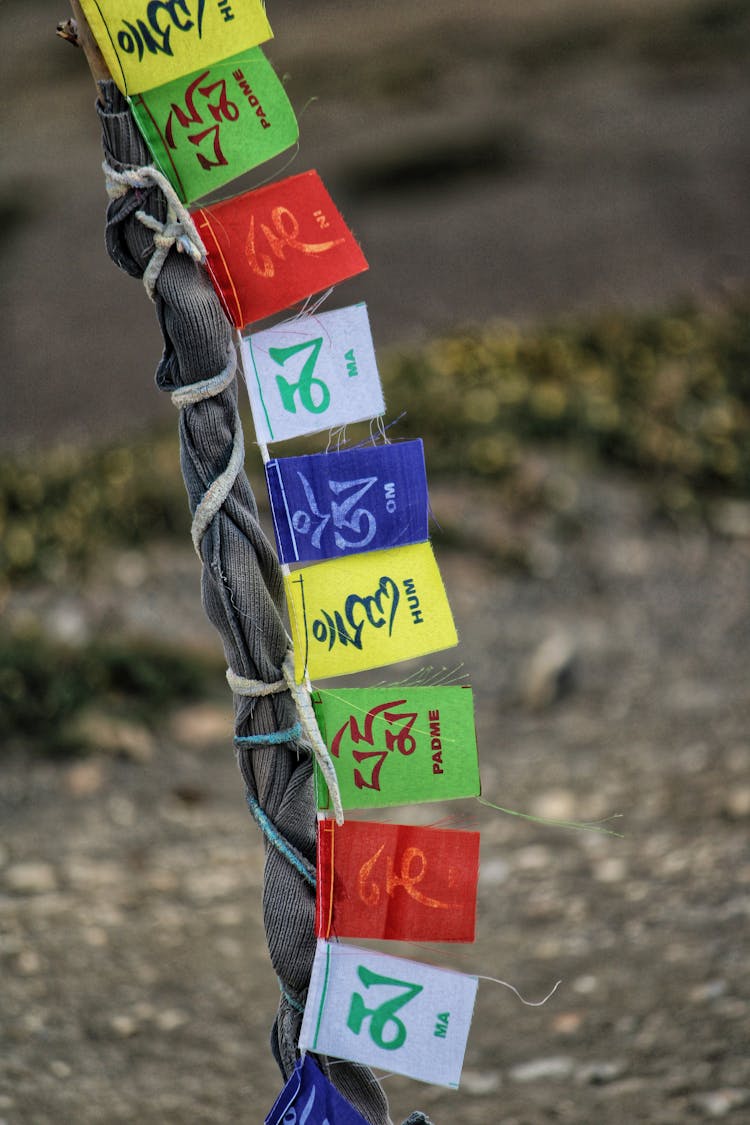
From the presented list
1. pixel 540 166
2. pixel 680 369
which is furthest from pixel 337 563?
pixel 540 166

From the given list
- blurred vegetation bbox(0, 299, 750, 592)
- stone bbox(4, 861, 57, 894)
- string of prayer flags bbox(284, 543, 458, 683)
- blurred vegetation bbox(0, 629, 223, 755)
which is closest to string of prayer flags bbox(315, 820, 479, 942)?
string of prayer flags bbox(284, 543, 458, 683)

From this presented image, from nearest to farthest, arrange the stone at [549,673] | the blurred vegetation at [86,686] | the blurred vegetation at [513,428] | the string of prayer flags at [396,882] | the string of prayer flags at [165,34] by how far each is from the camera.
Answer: the string of prayer flags at [165,34]
the string of prayer flags at [396,882]
the blurred vegetation at [86,686]
the stone at [549,673]
the blurred vegetation at [513,428]

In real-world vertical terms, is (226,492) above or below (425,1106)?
above

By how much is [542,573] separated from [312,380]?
1905 mm

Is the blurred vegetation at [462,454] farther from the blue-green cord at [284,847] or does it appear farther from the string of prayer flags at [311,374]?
the string of prayer flags at [311,374]

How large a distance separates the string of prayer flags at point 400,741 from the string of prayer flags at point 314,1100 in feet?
0.77

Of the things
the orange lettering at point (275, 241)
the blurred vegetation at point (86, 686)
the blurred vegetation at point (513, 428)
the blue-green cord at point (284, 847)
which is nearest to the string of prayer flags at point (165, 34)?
the orange lettering at point (275, 241)

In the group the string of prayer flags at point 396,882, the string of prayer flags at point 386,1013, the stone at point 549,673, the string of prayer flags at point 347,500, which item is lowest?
the stone at point 549,673

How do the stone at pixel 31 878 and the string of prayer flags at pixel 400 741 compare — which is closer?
the string of prayer flags at pixel 400 741

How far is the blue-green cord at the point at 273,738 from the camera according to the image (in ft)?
3.47

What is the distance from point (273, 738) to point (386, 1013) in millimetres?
257

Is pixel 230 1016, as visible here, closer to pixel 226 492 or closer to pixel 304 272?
pixel 226 492

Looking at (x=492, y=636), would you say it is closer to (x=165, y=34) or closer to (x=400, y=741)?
(x=400, y=741)

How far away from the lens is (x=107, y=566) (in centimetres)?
284
